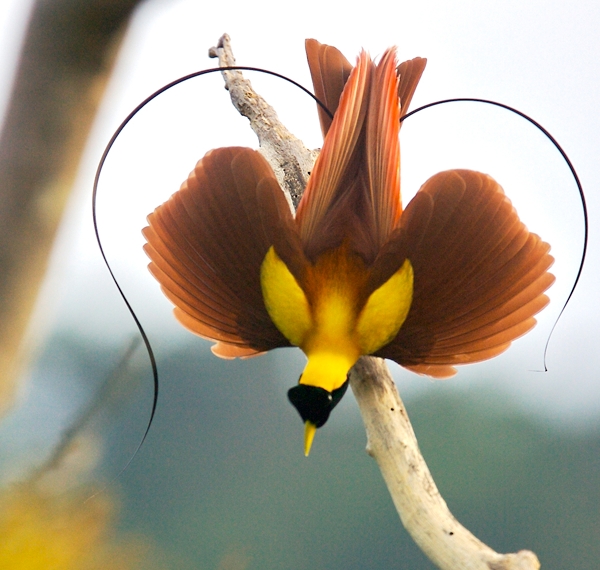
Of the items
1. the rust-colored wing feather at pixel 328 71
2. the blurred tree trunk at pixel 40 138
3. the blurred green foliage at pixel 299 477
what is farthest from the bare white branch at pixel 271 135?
the blurred tree trunk at pixel 40 138

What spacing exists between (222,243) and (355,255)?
9 cm

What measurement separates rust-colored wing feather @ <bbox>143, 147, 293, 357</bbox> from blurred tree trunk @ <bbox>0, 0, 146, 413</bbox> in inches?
10.2

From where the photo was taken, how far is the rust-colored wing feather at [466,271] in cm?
42

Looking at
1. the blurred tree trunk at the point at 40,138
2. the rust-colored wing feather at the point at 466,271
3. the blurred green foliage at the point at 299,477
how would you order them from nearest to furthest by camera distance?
the blurred tree trunk at the point at 40,138 → the rust-colored wing feather at the point at 466,271 → the blurred green foliage at the point at 299,477

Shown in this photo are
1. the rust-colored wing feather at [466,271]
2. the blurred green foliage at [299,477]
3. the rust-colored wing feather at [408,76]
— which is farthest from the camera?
the blurred green foliage at [299,477]

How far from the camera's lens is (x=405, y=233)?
0.42m

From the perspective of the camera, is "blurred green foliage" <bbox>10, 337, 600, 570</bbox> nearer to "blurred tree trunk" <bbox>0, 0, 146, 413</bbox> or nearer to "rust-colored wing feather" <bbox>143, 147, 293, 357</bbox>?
"rust-colored wing feather" <bbox>143, 147, 293, 357</bbox>

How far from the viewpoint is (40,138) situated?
16 cm

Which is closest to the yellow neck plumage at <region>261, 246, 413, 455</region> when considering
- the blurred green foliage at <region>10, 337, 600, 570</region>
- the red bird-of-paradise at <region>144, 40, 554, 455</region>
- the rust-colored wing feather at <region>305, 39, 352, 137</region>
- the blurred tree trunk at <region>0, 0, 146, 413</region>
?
the red bird-of-paradise at <region>144, 40, 554, 455</region>

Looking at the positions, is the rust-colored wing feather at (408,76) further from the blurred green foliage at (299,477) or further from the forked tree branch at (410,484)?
the blurred green foliage at (299,477)

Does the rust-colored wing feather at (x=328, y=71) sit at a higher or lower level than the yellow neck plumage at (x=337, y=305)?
higher

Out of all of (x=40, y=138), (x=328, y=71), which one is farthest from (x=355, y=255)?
(x=40, y=138)

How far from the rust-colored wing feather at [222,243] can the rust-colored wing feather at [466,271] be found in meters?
0.09

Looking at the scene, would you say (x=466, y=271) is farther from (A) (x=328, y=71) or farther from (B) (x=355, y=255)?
(A) (x=328, y=71)
